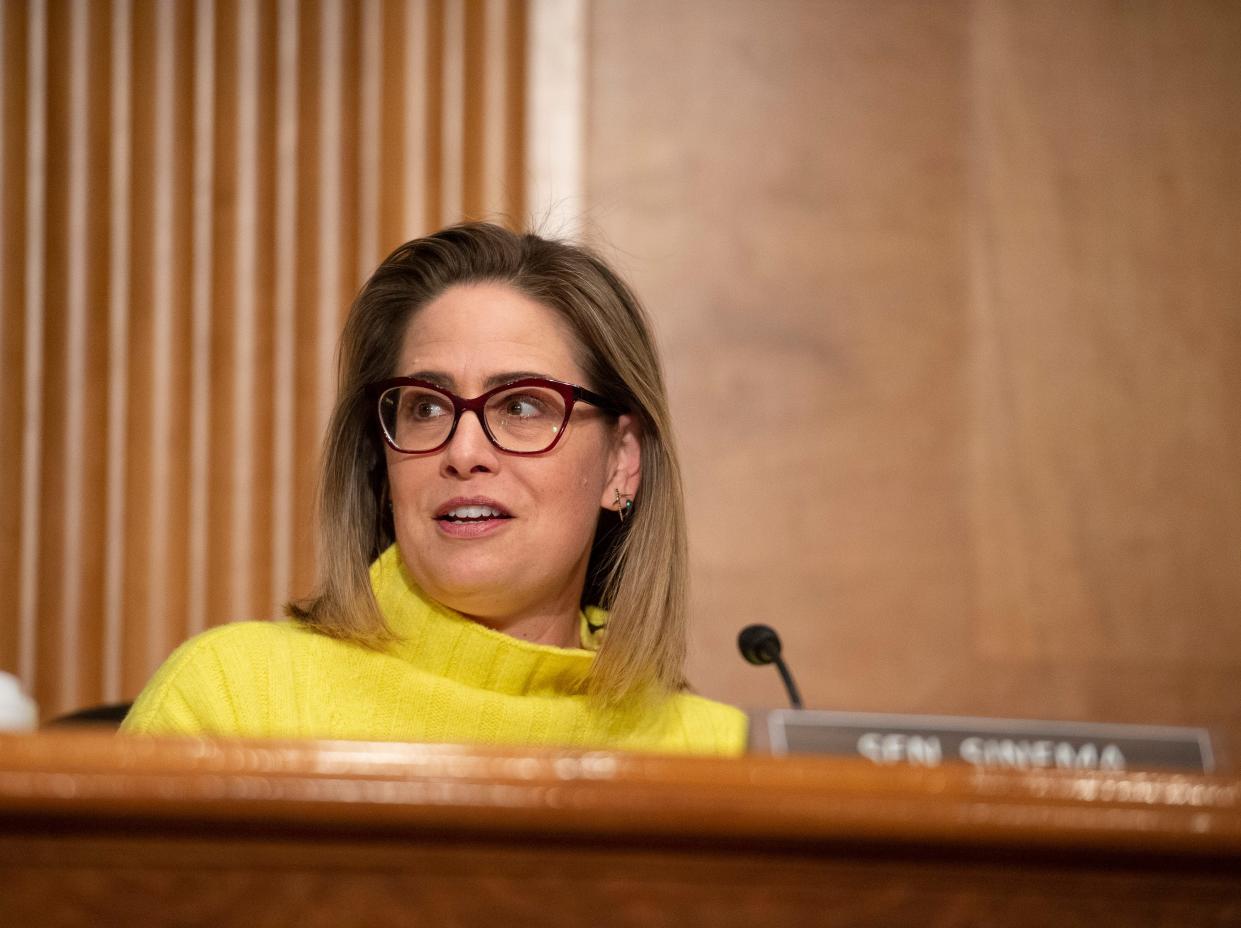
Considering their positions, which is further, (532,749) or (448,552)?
(448,552)

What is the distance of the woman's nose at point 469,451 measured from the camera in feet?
4.93

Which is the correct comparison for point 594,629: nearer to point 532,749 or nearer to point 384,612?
point 384,612

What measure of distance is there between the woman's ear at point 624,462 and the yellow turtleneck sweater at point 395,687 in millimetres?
260

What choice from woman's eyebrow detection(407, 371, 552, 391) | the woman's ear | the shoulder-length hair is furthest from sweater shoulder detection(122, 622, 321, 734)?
the woman's ear

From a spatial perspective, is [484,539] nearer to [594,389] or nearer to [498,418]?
[498,418]

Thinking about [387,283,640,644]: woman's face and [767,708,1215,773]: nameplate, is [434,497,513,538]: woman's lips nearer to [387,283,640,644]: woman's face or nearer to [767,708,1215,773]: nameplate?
[387,283,640,644]: woman's face

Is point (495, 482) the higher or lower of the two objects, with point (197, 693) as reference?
higher

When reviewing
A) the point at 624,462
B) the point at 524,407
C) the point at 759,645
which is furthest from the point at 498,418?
the point at 759,645

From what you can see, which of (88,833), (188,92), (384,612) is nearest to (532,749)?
(88,833)

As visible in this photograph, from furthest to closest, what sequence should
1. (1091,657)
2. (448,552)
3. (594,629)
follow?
1. (1091,657)
2. (594,629)
3. (448,552)

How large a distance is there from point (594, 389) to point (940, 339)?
117 cm

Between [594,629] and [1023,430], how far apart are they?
1222mm

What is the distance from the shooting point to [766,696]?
2.46 metres

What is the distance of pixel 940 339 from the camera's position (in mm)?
2590
